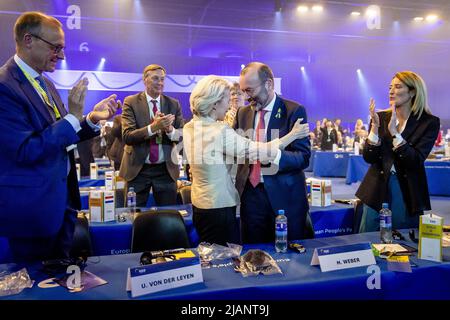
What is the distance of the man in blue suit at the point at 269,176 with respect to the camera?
1.87m

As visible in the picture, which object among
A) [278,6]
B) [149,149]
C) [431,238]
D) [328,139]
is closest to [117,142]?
[149,149]

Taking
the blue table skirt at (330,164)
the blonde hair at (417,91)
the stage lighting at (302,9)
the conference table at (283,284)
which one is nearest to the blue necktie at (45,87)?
the conference table at (283,284)

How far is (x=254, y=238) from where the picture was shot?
6.39 feet

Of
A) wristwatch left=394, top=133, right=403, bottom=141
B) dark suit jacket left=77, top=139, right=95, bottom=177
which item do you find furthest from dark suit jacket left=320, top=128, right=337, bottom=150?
wristwatch left=394, top=133, right=403, bottom=141

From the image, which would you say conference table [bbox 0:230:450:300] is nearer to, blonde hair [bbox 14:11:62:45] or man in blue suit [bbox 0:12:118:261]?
man in blue suit [bbox 0:12:118:261]

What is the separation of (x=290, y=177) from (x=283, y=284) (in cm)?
78

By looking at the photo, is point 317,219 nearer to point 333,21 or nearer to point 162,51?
point 162,51

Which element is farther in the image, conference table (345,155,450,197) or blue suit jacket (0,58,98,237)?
conference table (345,155,450,197)

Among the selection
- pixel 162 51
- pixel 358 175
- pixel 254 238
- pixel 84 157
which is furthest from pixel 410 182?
pixel 162 51

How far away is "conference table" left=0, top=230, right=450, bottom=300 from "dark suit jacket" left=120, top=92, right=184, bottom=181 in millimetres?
1397

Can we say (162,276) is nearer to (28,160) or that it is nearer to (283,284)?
(283,284)

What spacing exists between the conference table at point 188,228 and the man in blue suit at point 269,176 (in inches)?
22.9

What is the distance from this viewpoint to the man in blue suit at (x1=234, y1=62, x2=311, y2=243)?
1869 mm

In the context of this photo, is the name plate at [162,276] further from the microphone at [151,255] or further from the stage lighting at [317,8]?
the stage lighting at [317,8]
